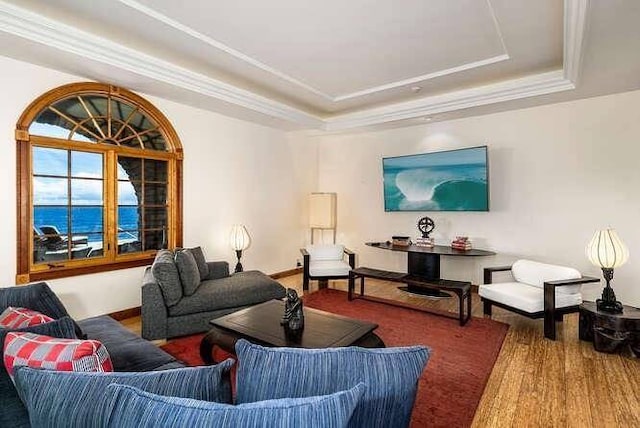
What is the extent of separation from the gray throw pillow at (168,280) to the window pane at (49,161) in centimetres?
151

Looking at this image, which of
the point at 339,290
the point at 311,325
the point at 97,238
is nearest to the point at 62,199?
the point at 97,238

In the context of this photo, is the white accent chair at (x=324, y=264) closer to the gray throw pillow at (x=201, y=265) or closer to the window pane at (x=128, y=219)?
the gray throw pillow at (x=201, y=265)

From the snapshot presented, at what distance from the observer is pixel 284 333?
8.23ft

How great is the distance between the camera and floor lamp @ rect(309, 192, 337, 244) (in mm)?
6262

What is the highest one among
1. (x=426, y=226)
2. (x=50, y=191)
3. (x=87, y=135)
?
(x=87, y=135)

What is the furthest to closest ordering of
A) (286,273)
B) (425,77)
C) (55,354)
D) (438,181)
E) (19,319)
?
(286,273)
(438,181)
(425,77)
(19,319)
(55,354)

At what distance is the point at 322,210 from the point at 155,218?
289 centimetres

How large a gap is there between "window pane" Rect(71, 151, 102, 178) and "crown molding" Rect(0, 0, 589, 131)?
1.11 meters

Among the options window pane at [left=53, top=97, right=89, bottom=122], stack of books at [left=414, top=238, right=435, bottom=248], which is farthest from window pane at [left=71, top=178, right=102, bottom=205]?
stack of books at [left=414, top=238, right=435, bottom=248]

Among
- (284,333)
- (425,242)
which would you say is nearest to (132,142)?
(284,333)

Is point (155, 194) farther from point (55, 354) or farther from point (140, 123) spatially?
point (55, 354)

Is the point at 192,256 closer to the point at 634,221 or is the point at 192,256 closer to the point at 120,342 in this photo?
the point at 120,342

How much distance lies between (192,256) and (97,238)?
1156 millimetres

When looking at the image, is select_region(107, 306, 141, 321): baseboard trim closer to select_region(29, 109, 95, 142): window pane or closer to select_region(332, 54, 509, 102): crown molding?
select_region(29, 109, 95, 142): window pane
